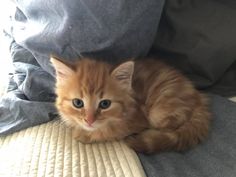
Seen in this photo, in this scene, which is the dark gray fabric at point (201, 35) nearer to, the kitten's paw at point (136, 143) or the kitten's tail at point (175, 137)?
the kitten's tail at point (175, 137)

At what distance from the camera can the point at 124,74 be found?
107 cm

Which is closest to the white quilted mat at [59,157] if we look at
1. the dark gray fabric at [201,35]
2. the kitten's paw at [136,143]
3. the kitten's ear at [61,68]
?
the kitten's paw at [136,143]

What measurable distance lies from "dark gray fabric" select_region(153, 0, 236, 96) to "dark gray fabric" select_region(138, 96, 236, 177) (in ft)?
0.61

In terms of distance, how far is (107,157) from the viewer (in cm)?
96

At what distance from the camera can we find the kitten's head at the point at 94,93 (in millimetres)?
1057

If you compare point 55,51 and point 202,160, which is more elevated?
point 55,51

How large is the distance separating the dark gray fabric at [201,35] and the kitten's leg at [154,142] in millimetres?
289

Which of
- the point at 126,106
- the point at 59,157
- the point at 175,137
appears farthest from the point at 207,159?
the point at 59,157

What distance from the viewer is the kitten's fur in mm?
1048

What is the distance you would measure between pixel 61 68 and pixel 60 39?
0.09 metres

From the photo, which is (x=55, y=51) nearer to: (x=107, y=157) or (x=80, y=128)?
(x=80, y=128)

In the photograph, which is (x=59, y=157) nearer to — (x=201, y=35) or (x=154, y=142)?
(x=154, y=142)

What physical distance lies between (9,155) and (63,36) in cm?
37

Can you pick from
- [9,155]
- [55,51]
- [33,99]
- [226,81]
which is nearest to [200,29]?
[226,81]
